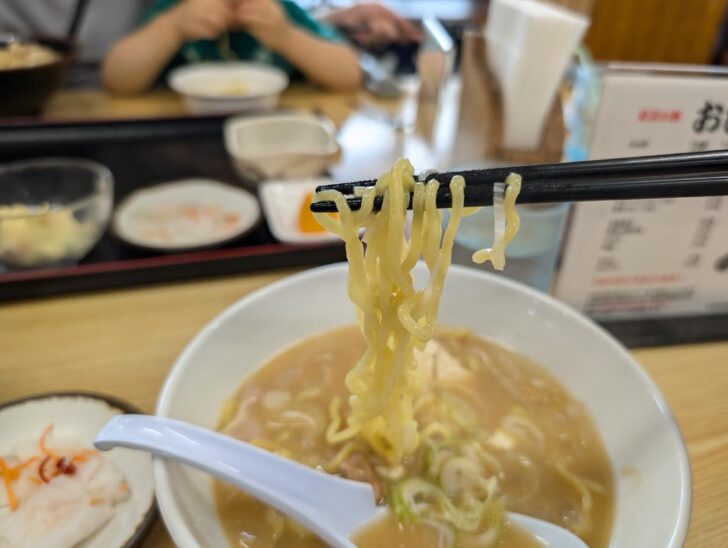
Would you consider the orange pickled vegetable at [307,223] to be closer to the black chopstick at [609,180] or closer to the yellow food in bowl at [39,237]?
the yellow food in bowl at [39,237]

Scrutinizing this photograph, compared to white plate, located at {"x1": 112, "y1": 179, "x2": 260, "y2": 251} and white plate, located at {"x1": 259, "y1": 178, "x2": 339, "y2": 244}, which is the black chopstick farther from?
white plate, located at {"x1": 112, "y1": 179, "x2": 260, "y2": 251}

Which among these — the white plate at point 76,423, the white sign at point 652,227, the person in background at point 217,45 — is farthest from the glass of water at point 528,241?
the person in background at point 217,45

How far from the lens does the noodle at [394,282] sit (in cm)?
73

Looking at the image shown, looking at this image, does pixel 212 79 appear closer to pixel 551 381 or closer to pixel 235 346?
pixel 235 346

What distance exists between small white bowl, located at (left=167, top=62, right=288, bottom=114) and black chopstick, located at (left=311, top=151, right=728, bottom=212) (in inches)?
63.3

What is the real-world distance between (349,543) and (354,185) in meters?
0.47

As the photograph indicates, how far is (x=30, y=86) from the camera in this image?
6.48ft

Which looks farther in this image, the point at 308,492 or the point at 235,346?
the point at 235,346

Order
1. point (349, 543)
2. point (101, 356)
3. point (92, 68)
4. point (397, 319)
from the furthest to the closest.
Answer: point (92, 68), point (101, 356), point (397, 319), point (349, 543)

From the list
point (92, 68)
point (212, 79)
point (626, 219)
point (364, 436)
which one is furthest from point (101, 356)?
point (92, 68)

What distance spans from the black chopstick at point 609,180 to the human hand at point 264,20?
2.10 metres

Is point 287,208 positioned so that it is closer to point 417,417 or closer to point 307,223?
point 307,223

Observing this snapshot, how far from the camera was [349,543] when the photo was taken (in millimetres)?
720

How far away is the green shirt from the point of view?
2.74 meters
